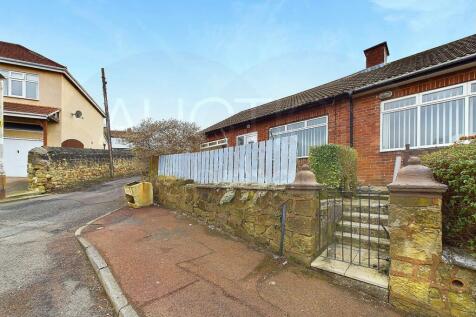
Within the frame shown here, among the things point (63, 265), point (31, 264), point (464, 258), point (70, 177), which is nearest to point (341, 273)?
point (464, 258)

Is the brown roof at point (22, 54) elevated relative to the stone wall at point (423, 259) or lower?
elevated

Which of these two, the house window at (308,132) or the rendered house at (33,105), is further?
the rendered house at (33,105)

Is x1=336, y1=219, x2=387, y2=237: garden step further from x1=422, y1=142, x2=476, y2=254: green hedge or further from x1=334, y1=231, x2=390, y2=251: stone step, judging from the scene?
x1=422, y1=142, x2=476, y2=254: green hedge

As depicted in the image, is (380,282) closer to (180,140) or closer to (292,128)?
(292,128)

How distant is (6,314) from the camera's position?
9.16ft

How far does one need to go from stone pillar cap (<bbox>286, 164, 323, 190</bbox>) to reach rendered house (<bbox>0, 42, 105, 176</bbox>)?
17.1 meters

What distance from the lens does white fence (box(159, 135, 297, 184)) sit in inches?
174

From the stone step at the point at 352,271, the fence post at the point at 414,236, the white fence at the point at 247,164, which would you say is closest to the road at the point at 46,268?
the stone step at the point at 352,271

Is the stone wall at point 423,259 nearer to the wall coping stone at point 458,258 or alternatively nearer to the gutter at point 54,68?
the wall coping stone at point 458,258

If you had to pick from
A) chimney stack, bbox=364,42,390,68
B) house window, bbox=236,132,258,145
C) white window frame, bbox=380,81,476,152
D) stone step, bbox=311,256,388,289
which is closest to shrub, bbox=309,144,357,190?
stone step, bbox=311,256,388,289

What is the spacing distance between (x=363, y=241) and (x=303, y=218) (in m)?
1.07

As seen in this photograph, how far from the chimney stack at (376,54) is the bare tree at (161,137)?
8955mm

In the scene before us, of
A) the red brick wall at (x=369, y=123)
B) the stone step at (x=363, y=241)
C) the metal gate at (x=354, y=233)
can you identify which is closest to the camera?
the metal gate at (x=354, y=233)

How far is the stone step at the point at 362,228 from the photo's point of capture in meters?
3.83
